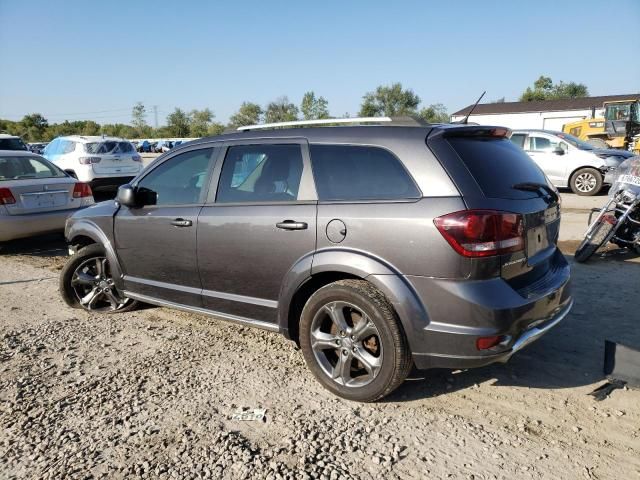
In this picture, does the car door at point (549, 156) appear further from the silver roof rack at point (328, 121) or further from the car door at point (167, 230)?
the car door at point (167, 230)

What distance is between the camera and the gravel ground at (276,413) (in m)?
2.61

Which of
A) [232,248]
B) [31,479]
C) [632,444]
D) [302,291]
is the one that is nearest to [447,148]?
[302,291]

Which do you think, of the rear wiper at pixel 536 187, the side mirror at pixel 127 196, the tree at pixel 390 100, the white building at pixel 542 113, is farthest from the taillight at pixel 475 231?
the tree at pixel 390 100

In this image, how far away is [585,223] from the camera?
9.19m

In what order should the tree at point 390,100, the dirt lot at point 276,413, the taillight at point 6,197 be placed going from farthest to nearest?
1. the tree at point 390,100
2. the taillight at point 6,197
3. the dirt lot at point 276,413

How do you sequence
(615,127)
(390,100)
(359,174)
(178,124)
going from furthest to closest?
1. (178,124)
2. (390,100)
3. (615,127)
4. (359,174)

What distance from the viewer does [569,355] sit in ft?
12.5

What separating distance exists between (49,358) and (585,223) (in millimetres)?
8920

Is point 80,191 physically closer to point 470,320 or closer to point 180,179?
point 180,179

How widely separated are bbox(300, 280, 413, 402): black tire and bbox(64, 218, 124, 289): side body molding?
224 cm

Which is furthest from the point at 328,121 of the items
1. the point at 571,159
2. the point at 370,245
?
the point at 571,159

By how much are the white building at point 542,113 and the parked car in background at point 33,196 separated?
48.7 meters

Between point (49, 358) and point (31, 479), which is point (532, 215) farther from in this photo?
point (49, 358)

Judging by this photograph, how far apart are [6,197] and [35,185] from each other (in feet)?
1.50
